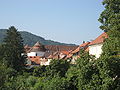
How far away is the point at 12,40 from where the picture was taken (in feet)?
183

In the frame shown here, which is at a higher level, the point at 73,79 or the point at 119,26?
the point at 119,26

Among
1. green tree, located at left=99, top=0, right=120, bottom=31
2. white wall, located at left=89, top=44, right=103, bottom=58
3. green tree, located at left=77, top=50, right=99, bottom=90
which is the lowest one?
green tree, located at left=77, top=50, right=99, bottom=90

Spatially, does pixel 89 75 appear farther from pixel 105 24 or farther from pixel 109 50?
pixel 105 24

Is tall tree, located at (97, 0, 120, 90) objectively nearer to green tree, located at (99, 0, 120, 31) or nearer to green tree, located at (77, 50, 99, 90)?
green tree, located at (77, 50, 99, 90)

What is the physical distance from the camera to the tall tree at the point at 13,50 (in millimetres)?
52594

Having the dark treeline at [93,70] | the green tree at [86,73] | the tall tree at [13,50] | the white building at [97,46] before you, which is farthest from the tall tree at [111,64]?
the tall tree at [13,50]

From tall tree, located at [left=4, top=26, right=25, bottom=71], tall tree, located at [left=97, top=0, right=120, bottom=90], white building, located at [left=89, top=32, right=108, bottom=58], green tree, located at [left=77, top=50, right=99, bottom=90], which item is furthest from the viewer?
tall tree, located at [left=4, top=26, right=25, bottom=71]

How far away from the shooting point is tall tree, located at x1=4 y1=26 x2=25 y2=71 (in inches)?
2071

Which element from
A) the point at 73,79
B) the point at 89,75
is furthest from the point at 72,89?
the point at 89,75

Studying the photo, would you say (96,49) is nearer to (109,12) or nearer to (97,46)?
(97,46)

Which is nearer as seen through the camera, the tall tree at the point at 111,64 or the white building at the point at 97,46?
the tall tree at the point at 111,64

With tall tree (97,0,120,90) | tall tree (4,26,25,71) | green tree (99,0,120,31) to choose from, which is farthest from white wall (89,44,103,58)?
tall tree (97,0,120,90)

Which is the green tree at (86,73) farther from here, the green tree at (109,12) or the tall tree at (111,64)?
the green tree at (109,12)

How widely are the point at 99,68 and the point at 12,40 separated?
118 ft
